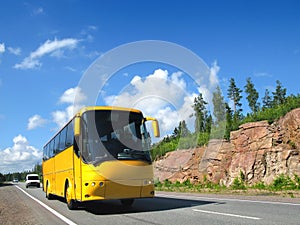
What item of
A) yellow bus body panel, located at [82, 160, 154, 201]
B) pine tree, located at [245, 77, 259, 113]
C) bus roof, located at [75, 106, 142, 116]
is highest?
pine tree, located at [245, 77, 259, 113]

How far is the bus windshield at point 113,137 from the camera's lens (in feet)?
36.5

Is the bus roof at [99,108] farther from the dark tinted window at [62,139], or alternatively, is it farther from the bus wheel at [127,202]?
the bus wheel at [127,202]

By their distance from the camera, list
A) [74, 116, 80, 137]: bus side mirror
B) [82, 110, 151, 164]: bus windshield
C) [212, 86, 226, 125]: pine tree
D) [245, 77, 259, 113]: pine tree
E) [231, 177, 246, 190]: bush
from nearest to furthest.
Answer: [82, 110, 151, 164]: bus windshield < [74, 116, 80, 137]: bus side mirror < [231, 177, 246, 190]: bush < [212, 86, 226, 125]: pine tree < [245, 77, 259, 113]: pine tree

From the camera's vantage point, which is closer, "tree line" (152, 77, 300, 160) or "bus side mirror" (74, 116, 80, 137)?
"bus side mirror" (74, 116, 80, 137)

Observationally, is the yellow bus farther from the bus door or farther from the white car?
the white car

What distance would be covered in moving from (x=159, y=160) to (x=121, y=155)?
121 ft

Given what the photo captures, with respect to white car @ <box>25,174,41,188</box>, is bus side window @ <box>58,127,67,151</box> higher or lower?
higher

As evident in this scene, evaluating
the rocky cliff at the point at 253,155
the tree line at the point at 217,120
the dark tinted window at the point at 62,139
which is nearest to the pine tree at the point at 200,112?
the tree line at the point at 217,120

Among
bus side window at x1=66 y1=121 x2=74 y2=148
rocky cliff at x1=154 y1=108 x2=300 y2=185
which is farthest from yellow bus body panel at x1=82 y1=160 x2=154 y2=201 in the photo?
rocky cliff at x1=154 y1=108 x2=300 y2=185

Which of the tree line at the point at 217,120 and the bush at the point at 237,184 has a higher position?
the tree line at the point at 217,120

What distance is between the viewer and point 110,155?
11.0 metres

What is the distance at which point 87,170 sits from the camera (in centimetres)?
1107

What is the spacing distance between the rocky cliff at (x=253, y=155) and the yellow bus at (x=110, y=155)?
16.8 m

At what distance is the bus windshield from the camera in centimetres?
1113
